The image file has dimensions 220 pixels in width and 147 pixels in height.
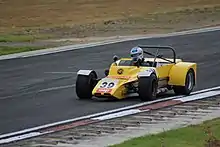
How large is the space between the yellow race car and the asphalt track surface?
0.28m

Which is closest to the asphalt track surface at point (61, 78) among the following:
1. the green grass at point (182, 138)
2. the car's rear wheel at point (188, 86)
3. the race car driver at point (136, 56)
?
the race car driver at point (136, 56)

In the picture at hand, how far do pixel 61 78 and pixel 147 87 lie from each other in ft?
19.6

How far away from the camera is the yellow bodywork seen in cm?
1755

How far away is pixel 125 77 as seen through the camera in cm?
1778

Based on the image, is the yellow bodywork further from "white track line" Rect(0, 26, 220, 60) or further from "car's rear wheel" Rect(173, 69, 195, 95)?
"white track line" Rect(0, 26, 220, 60)

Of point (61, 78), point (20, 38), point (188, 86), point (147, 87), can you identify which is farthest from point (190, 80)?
point (20, 38)

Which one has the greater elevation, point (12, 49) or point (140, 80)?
point (140, 80)

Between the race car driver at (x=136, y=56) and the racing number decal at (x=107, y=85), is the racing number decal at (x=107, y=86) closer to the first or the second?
the racing number decal at (x=107, y=85)

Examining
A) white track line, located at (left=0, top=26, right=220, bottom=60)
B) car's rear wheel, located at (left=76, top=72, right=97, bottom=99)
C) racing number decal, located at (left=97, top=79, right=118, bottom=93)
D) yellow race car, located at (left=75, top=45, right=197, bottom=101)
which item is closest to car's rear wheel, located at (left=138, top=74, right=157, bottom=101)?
yellow race car, located at (left=75, top=45, right=197, bottom=101)

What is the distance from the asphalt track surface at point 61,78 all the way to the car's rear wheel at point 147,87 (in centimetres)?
35

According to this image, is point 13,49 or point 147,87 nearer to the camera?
point 147,87

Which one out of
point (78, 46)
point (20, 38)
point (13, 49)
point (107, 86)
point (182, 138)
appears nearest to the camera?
point (182, 138)

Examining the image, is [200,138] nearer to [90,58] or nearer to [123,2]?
[90,58]

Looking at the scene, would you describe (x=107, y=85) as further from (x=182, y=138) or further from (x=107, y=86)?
(x=182, y=138)
